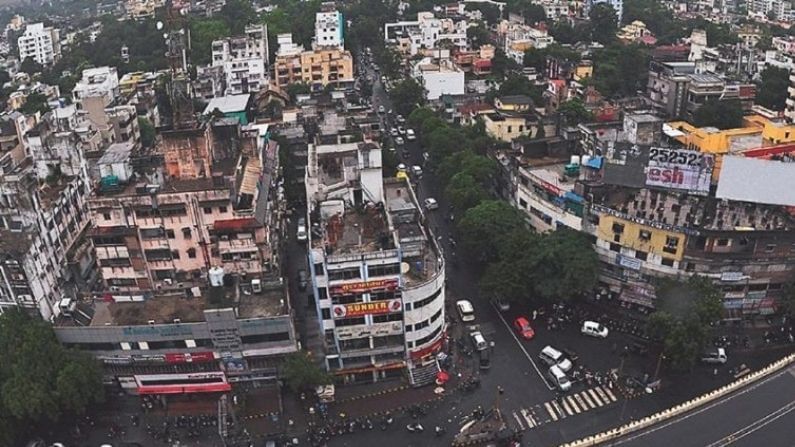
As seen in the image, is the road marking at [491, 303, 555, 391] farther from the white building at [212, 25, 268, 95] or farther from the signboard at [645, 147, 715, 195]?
the white building at [212, 25, 268, 95]

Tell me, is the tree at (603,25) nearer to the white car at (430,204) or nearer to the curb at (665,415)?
the white car at (430,204)

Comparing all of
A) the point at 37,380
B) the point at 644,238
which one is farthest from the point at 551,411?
the point at 37,380

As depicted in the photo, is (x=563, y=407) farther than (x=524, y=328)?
No

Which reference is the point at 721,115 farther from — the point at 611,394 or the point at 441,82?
the point at 611,394

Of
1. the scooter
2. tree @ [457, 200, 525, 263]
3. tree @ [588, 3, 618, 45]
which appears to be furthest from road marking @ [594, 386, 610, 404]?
tree @ [588, 3, 618, 45]

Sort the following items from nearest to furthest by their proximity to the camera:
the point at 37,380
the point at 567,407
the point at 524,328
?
the point at 37,380
the point at 567,407
the point at 524,328

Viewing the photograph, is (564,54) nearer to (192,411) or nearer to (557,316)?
(557,316)
